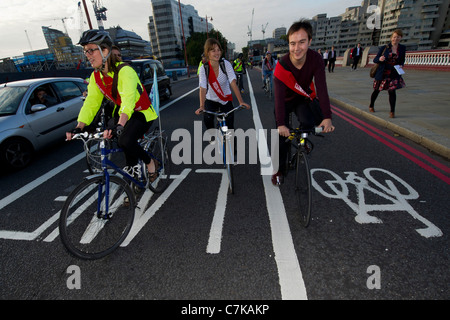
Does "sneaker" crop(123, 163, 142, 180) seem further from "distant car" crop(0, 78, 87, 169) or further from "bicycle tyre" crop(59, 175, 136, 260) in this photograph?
"distant car" crop(0, 78, 87, 169)

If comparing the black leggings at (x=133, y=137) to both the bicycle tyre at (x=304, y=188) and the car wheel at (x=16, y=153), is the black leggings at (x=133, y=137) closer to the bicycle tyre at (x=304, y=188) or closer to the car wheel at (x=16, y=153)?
the bicycle tyre at (x=304, y=188)

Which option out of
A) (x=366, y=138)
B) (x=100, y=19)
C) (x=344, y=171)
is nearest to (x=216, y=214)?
(x=344, y=171)

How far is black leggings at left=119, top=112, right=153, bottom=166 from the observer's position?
278cm

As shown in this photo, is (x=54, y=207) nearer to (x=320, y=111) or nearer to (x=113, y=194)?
(x=113, y=194)

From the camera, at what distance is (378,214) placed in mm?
2773

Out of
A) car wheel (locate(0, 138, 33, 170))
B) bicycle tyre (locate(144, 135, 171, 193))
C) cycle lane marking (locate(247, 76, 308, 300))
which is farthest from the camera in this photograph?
car wheel (locate(0, 138, 33, 170))

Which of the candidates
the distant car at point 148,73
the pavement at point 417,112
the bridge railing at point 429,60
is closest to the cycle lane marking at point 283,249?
the pavement at point 417,112

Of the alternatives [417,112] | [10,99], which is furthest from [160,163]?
[417,112]

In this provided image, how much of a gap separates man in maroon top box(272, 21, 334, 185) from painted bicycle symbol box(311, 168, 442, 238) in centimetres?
115

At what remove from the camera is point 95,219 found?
2602 mm

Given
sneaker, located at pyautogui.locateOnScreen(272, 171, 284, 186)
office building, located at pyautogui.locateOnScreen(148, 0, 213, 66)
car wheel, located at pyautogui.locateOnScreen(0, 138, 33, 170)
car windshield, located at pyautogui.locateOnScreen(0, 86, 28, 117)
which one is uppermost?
office building, located at pyautogui.locateOnScreen(148, 0, 213, 66)

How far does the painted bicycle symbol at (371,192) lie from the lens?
2725 millimetres

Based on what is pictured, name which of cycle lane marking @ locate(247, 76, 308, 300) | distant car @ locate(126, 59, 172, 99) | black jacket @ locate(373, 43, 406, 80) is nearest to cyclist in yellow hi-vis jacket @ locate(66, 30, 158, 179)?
cycle lane marking @ locate(247, 76, 308, 300)

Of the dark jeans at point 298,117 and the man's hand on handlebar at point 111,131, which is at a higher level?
the man's hand on handlebar at point 111,131
